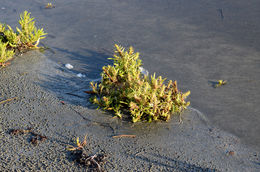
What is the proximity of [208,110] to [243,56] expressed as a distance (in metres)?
2.06

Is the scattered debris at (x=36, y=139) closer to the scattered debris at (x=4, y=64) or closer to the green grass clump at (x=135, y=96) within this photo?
the green grass clump at (x=135, y=96)

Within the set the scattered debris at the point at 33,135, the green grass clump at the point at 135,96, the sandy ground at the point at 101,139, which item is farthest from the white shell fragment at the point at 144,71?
the scattered debris at the point at 33,135

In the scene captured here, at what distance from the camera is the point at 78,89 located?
501cm

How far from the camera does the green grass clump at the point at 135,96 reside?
4078 mm

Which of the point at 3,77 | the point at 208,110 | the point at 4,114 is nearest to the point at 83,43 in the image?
the point at 3,77

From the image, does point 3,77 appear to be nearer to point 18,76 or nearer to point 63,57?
point 18,76

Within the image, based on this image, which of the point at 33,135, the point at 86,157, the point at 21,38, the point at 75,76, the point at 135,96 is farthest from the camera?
the point at 21,38

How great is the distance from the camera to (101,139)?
3801 millimetres

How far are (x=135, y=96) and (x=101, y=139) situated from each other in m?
0.79

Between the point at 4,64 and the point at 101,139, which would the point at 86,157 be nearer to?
the point at 101,139

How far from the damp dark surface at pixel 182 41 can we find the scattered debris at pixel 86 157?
6.52 ft

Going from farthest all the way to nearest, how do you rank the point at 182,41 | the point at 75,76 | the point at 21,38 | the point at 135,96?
the point at 182,41, the point at 21,38, the point at 75,76, the point at 135,96

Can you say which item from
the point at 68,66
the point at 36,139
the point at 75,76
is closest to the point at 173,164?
the point at 36,139

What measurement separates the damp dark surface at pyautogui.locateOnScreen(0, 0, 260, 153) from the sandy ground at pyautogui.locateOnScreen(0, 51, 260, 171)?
0.50 meters
